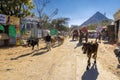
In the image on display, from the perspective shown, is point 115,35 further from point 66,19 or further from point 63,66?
point 66,19

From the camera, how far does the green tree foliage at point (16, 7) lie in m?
52.5

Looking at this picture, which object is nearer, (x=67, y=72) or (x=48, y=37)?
(x=67, y=72)

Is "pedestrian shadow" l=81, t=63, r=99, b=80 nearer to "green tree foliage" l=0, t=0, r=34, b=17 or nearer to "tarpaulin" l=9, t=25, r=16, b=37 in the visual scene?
"tarpaulin" l=9, t=25, r=16, b=37

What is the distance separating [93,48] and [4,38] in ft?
59.6

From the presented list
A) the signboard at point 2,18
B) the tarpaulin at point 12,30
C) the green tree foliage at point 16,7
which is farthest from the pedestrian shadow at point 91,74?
the green tree foliage at point 16,7

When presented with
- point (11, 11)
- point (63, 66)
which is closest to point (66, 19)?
point (11, 11)

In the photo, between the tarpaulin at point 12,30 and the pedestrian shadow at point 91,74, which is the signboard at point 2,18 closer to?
the tarpaulin at point 12,30

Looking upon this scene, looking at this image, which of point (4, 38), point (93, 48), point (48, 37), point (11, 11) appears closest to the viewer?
point (93, 48)

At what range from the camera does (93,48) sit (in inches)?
615

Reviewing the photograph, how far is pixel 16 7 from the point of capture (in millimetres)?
54875

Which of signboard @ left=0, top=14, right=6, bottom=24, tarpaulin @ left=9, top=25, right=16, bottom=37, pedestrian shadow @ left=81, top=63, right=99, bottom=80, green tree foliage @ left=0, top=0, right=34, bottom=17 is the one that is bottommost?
pedestrian shadow @ left=81, top=63, right=99, bottom=80

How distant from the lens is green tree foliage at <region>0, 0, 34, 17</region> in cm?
5255

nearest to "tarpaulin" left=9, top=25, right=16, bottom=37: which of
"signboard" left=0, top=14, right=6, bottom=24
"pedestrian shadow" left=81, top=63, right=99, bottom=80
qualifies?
"signboard" left=0, top=14, right=6, bottom=24

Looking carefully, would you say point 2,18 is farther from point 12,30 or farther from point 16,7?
point 16,7
